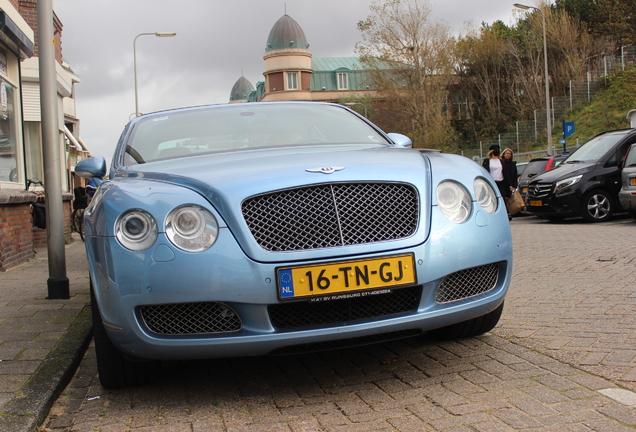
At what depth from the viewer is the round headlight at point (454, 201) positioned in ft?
11.0

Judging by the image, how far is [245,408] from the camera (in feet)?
10.3

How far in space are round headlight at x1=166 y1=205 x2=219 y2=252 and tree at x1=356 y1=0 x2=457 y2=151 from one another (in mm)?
41569

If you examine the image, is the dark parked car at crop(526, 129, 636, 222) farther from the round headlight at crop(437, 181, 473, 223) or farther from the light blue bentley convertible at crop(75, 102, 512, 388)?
the round headlight at crop(437, 181, 473, 223)

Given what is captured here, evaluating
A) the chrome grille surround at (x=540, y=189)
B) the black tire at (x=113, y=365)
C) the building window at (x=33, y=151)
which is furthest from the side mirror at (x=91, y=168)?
the chrome grille surround at (x=540, y=189)

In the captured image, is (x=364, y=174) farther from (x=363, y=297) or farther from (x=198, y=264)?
(x=198, y=264)

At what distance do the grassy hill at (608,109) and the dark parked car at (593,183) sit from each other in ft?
65.1

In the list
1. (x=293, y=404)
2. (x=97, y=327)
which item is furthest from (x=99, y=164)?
(x=293, y=404)

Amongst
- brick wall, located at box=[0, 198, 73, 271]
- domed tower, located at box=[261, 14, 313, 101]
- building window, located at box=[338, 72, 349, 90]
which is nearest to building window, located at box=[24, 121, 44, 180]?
brick wall, located at box=[0, 198, 73, 271]

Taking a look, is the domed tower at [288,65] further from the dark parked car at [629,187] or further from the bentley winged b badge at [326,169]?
the bentley winged b badge at [326,169]

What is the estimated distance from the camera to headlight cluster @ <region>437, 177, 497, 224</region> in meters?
3.36

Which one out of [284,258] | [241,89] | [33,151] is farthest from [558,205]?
[241,89]

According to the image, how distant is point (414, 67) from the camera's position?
1745 inches

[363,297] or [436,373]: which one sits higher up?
[363,297]

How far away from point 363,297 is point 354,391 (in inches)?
19.5
